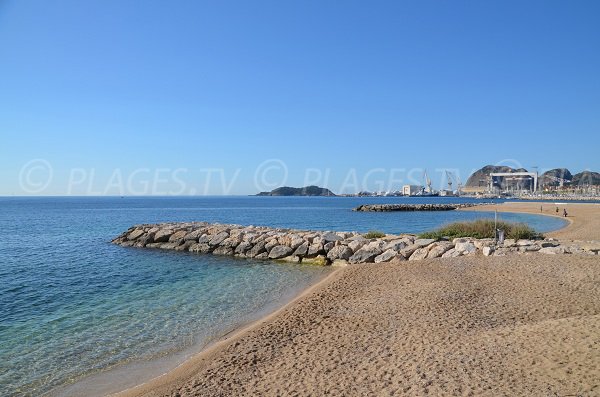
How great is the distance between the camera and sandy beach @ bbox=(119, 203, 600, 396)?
5836 mm

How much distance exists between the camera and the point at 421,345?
287 inches

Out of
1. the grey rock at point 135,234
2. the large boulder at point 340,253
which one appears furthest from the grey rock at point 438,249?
the grey rock at point 135,234

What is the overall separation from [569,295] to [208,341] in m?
8.62

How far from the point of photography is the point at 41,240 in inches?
1230

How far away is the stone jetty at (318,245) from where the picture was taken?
16938 millimetres

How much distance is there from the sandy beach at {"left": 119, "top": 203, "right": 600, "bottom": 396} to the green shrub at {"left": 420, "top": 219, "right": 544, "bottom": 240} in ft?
32.8

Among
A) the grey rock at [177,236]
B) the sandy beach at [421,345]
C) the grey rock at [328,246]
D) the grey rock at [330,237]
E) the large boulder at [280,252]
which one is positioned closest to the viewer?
the sandy beach at [421,345]

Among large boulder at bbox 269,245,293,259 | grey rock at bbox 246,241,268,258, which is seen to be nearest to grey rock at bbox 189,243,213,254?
grey rock at bbox 246,241,268,258

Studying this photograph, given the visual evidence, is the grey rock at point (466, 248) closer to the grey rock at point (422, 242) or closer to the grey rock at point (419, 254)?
the grey rock at point (419, 254)

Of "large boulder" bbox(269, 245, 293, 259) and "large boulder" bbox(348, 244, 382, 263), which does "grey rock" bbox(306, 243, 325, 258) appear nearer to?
"large boulder" bbox(269, 245, 293, 259)

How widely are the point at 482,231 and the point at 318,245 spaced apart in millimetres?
9947

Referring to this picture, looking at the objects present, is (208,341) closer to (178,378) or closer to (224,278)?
(178,378)

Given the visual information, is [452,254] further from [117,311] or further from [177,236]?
[177,236]

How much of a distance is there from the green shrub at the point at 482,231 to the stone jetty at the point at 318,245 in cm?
224
